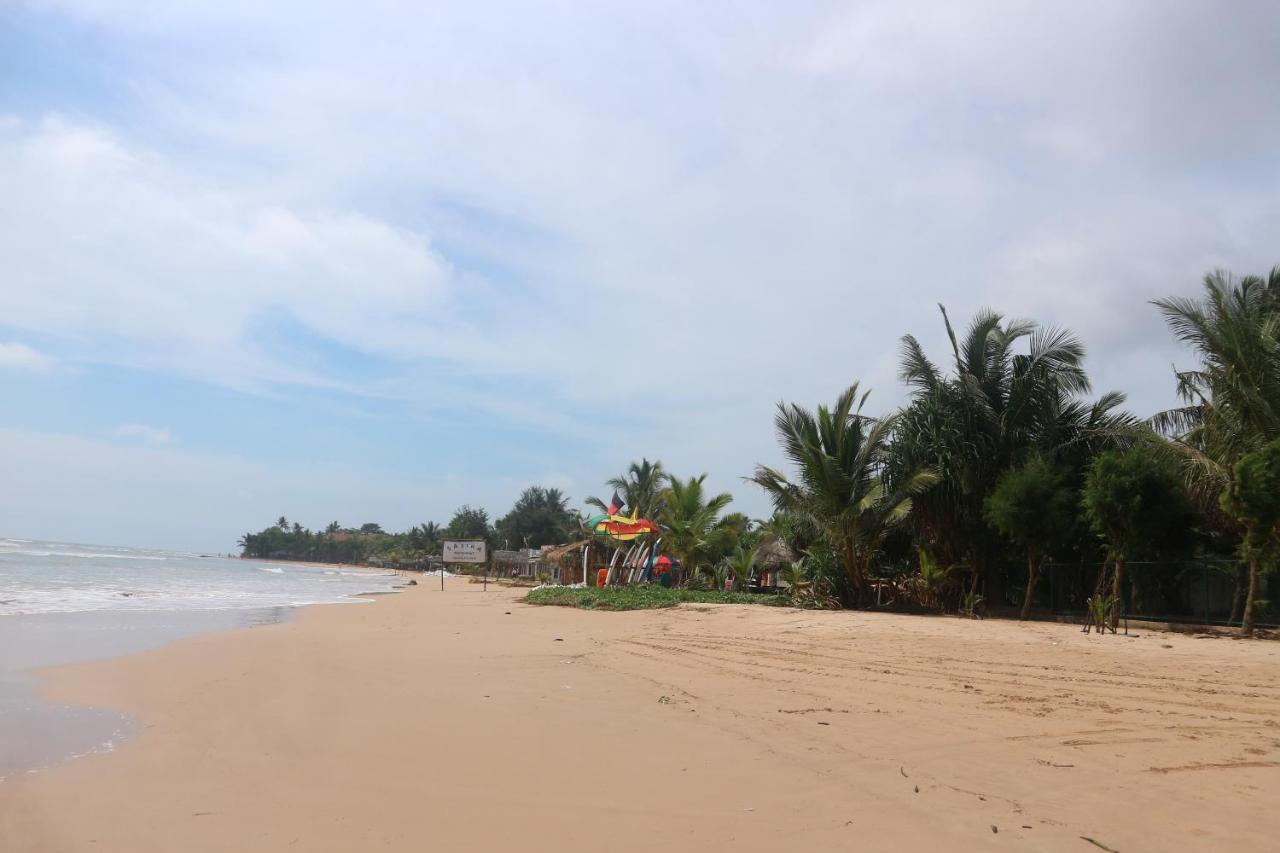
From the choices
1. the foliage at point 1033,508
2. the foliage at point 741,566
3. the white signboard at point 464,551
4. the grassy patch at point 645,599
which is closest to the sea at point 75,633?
the grassy patch at point 645,599

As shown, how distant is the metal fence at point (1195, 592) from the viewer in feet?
46.0

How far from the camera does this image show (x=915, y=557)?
20.9 m

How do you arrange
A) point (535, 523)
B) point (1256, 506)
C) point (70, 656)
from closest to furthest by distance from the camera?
1. point (70, 656)
2. point (1256, 506)
3. point (535, 523)

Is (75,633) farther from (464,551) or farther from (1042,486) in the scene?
(464,551)

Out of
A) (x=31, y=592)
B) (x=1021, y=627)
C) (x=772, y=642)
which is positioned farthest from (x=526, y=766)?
(x=31, y=592)

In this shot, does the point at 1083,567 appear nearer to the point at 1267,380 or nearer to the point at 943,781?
the point at 1267,380

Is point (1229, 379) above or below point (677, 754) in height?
above

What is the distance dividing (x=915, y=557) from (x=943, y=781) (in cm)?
1653

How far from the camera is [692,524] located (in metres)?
27.5

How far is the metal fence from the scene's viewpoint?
14.0 m

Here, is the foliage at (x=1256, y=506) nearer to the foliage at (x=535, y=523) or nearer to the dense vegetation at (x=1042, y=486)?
the dense vegetation at (x=1042, y=486)

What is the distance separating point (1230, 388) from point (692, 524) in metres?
15.8

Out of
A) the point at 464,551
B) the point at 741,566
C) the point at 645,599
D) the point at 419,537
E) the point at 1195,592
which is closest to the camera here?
the point at 1195,592

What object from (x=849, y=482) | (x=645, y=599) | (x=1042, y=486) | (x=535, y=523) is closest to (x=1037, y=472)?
(x=1042, y=486)
